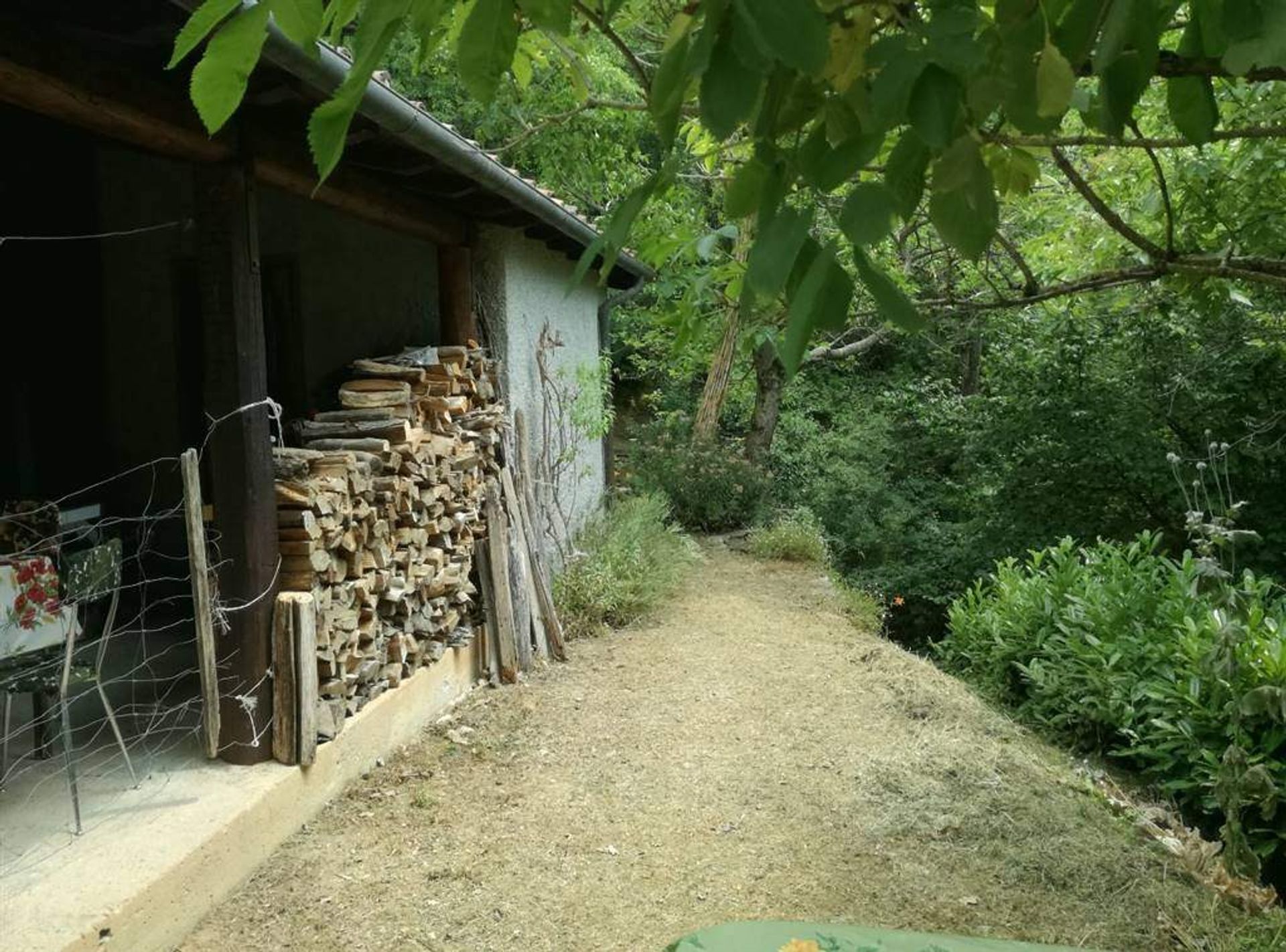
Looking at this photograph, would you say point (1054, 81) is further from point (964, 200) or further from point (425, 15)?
point (425, 15)

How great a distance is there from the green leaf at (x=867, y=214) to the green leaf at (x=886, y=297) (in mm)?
18

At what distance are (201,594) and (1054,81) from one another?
344 cm

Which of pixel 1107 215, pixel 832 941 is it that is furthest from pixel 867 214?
pixel 1107 215

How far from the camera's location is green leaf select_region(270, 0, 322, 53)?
39.6 inches

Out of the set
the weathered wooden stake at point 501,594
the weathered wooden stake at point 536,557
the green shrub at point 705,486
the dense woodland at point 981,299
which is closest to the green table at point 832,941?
the dense woodland at point 981,299

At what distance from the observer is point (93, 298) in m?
6.68

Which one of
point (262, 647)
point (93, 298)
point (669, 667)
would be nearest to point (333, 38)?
point (262, 647)

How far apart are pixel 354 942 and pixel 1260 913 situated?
3.34m

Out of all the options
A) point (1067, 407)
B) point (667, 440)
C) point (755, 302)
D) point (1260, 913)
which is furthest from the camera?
point (667, 440)

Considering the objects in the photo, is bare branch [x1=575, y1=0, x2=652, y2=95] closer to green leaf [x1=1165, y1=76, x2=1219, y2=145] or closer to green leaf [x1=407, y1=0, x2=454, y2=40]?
green leaf [x1=407, y1=0, x2=454, y2=40]

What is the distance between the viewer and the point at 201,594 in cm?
370

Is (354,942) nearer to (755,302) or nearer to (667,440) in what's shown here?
(755,302)

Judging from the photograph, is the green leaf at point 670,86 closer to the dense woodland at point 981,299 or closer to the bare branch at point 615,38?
the dense woodland at point 981,299

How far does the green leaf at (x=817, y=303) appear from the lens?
→ 938 millimetres
